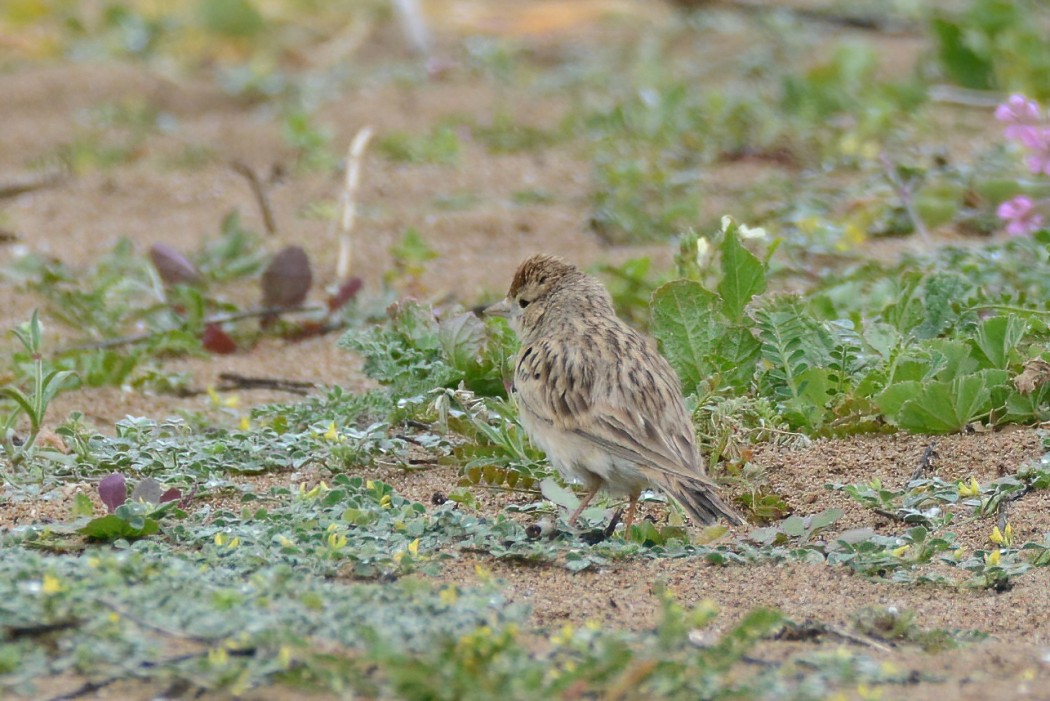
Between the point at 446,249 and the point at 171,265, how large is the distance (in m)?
1.71

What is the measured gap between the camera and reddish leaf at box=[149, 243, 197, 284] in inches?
285

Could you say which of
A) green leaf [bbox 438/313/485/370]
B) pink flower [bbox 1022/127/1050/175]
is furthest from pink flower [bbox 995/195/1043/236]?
green leaf [bbox 438/313/485/370]

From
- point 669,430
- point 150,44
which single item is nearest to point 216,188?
point 150,44

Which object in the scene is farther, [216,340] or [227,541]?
[216,340]

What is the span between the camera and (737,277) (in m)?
5.61

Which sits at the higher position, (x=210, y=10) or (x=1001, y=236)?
(x=210, y=10)

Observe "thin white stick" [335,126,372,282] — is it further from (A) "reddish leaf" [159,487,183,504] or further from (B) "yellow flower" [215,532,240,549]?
(B) "yellow flower" [215,532,240,549]

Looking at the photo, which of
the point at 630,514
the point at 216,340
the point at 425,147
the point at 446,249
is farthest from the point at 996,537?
the point at 425,147

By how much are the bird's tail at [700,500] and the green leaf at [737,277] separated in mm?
1248

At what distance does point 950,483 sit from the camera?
16.1 feet

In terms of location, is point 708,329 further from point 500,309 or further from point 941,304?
point 941,304

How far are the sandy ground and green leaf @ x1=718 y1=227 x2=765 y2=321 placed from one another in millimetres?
632

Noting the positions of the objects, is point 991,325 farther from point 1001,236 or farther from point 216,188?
point 216,188

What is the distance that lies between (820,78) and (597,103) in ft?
5.29
